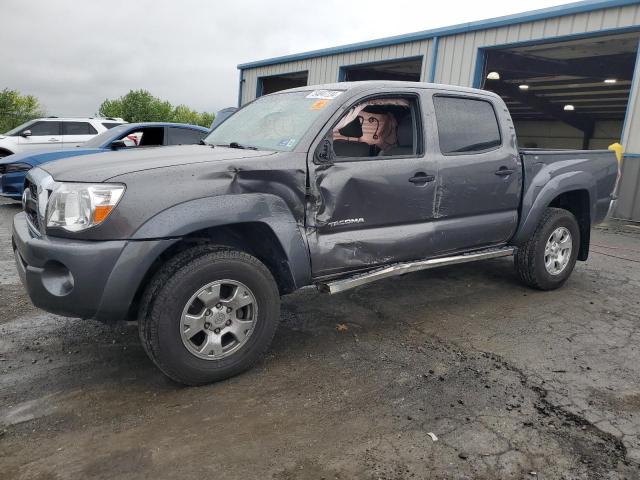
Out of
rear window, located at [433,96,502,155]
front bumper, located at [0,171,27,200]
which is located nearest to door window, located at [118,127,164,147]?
front bumper, located at [0,171,27,200]

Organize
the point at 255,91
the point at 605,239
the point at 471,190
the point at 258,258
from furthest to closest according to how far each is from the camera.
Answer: the point at 255,91 < the point at 605,239 < the point at 471,190 < the point at 258,258

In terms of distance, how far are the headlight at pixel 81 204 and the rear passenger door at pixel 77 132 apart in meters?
12.4

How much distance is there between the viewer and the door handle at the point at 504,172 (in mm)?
4402

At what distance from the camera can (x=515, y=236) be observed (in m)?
4.74

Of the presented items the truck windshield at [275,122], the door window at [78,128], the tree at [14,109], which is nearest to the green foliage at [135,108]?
the tree at [14,109]

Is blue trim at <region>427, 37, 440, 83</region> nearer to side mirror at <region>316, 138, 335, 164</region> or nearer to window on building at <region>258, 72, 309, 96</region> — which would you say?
window on building at <region>258, 72, 309, 96</region>

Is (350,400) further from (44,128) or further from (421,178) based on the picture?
(44,128)

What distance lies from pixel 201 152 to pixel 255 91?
59.9 feet

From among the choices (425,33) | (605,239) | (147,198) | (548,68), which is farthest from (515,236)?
(548,68)

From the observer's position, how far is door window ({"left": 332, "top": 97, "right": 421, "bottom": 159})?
3.79 m

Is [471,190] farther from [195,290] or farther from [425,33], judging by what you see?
[425,33]

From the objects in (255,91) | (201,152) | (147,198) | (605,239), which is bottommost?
(605,239)

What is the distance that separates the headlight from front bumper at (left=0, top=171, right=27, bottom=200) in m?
6.57

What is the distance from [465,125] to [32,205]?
10.9 feet
